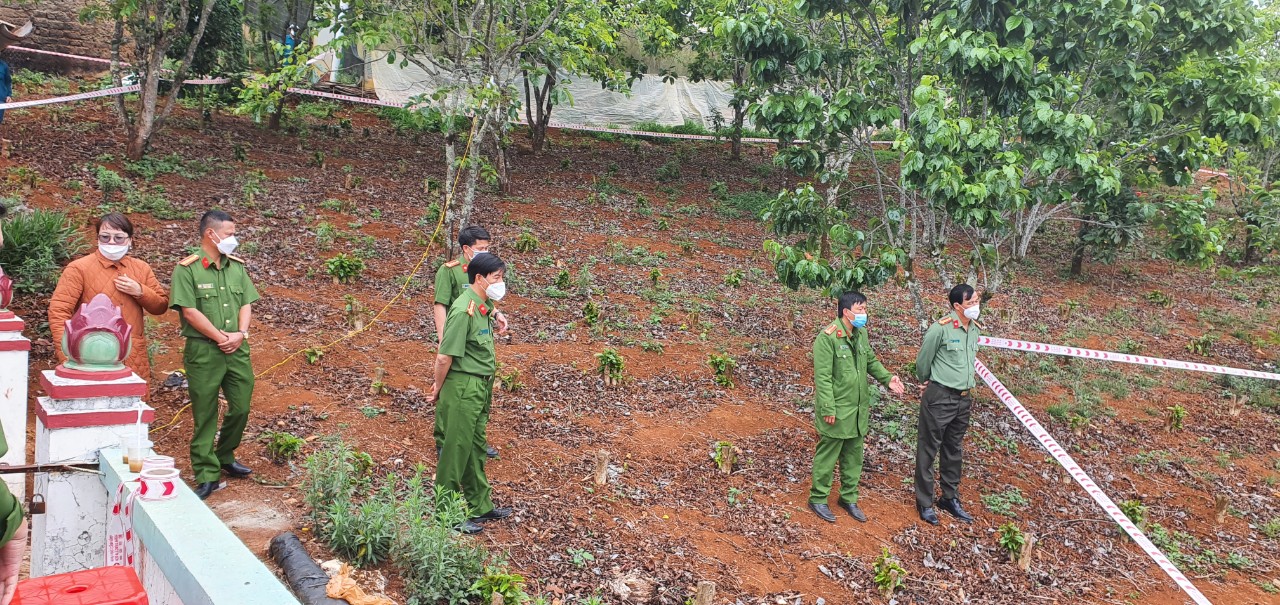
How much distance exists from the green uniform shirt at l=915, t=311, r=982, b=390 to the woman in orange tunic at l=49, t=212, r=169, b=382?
517cm

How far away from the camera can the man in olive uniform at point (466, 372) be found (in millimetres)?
Result: 4805

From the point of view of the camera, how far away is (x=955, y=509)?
6.56 metres

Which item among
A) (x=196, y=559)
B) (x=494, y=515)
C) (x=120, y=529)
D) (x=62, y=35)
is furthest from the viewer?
(x=62, y=35)

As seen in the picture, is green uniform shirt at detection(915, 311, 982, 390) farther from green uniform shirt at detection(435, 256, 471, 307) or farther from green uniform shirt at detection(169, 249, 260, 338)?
green uniform shirt at detection(169, 249, 260, 338)

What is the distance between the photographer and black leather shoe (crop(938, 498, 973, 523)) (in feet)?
21.4

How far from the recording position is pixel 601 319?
9.67 metres

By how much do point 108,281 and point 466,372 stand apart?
85.7 inches

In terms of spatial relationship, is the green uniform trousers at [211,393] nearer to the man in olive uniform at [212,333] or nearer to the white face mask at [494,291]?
the man in olive uniform at [212,333]

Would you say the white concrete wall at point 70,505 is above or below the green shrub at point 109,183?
below

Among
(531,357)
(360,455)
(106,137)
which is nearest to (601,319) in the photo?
(531,357)

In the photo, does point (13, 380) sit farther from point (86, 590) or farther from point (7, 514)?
point (86, 590)

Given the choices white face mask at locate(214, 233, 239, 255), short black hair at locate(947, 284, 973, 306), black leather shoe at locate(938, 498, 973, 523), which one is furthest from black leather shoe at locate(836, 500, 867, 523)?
white face mask at locate(214, 233, 239, 255)

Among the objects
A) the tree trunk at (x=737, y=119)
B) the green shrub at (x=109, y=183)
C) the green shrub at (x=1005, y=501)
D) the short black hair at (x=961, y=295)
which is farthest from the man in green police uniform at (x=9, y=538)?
the tree trunk at (x=737, y=119)

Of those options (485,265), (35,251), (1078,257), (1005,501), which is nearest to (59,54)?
(35,251)
